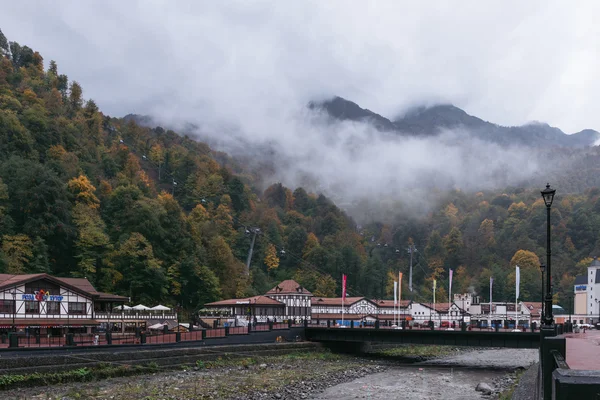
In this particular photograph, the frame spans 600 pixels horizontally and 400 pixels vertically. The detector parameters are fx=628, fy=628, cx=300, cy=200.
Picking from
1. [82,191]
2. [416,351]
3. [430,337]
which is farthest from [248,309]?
[82,191]

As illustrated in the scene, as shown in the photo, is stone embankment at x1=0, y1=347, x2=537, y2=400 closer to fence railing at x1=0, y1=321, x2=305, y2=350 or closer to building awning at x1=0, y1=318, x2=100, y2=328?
fence railing at x1=0, y1=321, x2=305, y2=350

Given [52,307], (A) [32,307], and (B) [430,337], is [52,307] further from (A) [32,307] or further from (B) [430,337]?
(B) [430,337]

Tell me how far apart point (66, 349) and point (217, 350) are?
44.5ft

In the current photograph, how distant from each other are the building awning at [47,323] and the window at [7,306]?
34.0 inches

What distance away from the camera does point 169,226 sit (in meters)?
89.3

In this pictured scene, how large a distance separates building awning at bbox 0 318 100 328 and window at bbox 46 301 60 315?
667 millimetres

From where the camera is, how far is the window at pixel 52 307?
5134cm

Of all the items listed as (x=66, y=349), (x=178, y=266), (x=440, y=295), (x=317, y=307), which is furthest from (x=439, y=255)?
(x=66, y=349)

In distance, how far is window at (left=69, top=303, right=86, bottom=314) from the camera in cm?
5352

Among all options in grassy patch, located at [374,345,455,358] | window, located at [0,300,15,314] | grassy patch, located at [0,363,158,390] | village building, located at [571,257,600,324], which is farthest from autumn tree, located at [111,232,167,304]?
village building, located at [571,257,600,324]

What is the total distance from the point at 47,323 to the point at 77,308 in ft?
13.4

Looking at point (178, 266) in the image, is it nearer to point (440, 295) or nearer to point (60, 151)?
point (60, 151)

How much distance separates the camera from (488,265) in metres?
167

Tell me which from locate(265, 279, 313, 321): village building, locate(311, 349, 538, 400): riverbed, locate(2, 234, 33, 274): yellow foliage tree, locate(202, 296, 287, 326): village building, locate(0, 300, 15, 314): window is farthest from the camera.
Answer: locate(265, 279, 313, 321): village building
